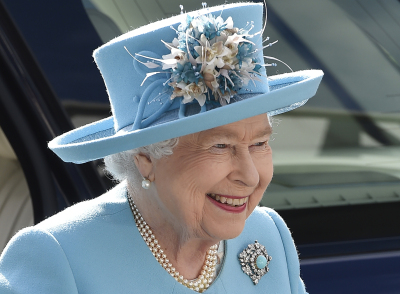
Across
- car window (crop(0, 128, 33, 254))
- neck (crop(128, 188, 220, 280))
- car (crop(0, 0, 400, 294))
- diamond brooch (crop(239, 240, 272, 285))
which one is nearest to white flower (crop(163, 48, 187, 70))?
neck (crop(128, 188, 220, 280))

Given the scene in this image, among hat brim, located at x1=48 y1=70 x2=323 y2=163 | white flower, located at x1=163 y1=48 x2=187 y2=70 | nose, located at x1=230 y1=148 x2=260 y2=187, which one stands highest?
white flower, located at x1=163 y1=48 x2=187 y2=70

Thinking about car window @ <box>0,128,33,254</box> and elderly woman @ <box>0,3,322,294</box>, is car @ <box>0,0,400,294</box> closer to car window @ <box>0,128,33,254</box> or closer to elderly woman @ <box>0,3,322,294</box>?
car window @ <box>0,128,33,254</box>

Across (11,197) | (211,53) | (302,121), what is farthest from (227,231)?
(11,197)

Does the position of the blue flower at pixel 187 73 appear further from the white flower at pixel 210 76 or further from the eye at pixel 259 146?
the eye at pixel 259 146

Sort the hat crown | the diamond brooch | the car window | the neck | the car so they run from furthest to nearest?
the car window, the car, the diamond brooch, the neck, the hat crown

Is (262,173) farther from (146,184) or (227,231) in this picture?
(146,184)

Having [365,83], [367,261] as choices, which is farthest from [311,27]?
[367,261]

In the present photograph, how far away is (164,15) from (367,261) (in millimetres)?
1649

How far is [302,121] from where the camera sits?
11.2 feet

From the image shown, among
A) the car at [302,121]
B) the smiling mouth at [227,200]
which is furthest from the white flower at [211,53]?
the car at [302,121]

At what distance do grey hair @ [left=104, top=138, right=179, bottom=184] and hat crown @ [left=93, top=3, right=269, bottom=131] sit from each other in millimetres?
91

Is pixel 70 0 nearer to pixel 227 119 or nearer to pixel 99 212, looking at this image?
pixel 99 212

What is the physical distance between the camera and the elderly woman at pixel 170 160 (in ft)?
5.73

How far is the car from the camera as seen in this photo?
3.07m
